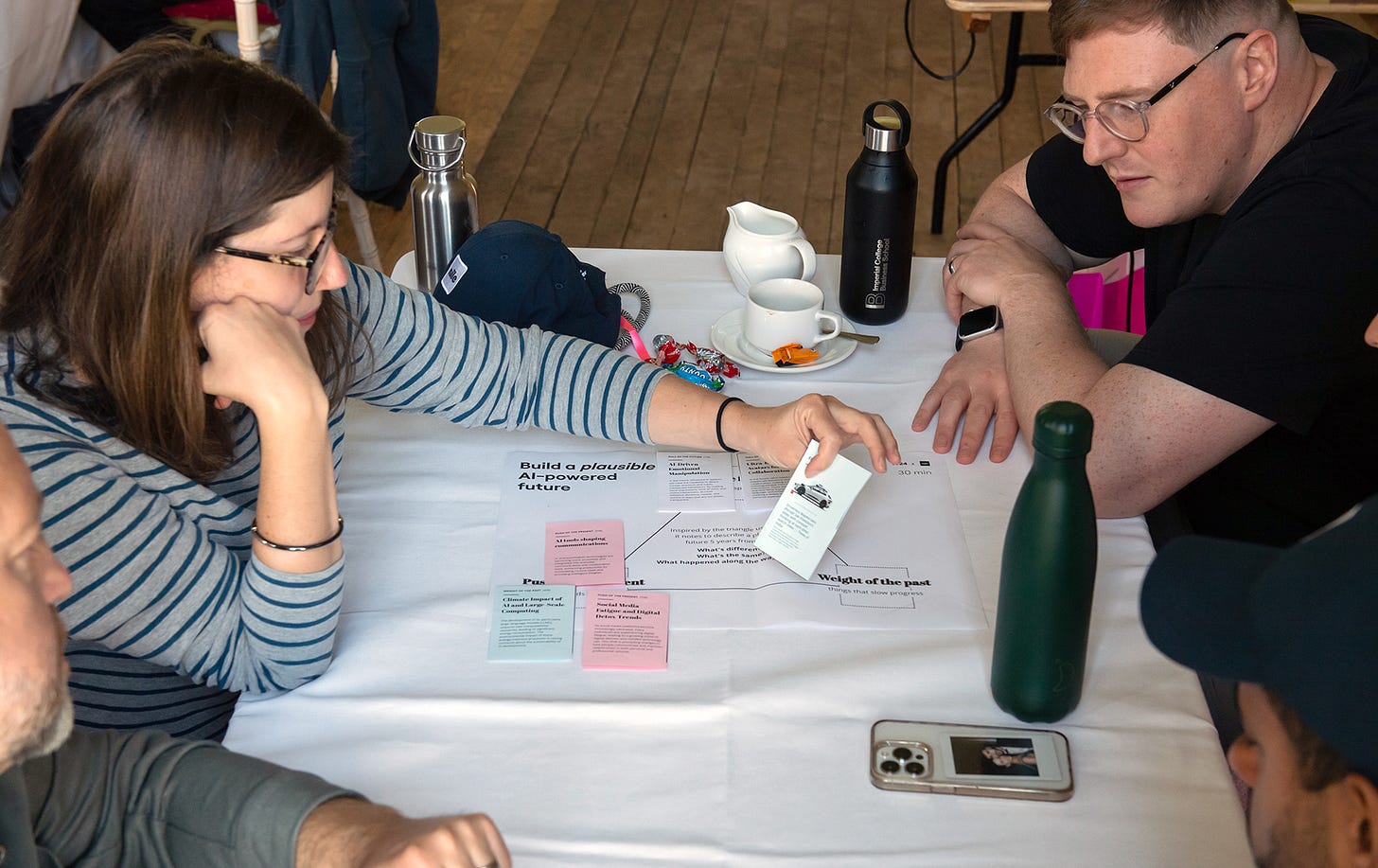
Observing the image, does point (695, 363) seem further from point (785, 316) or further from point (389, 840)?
point (389, 840)

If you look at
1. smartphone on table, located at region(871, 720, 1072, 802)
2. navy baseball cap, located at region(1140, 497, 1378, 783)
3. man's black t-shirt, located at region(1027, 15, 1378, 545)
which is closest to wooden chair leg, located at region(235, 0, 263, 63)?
man's black t-shirt, located at region(1027, 15, 1378, 545)

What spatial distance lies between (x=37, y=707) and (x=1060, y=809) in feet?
2.44

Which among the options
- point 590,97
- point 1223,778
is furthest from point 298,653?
point 590,97

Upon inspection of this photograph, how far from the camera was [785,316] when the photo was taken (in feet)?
5.16

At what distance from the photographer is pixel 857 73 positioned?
4617mm

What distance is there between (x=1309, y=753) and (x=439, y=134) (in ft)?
4.18

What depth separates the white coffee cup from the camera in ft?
5.18

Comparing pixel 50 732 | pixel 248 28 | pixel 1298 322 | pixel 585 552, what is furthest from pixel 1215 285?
pixel 248 28

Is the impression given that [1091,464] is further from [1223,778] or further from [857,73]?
[857,73]

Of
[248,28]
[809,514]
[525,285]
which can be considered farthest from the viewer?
[248,28]

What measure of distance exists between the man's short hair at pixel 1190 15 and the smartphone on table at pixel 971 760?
2.78 feet

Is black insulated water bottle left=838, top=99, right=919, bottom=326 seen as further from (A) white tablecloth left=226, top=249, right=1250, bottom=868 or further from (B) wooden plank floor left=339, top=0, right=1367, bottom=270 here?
(B) wooden plank floor left=339, top=0, right=1367, bottom=270

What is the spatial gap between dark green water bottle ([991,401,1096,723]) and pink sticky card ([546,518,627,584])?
1.27 ft

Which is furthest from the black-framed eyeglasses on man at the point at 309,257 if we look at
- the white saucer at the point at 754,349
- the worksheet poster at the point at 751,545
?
the white saucer at the point at 754,349
